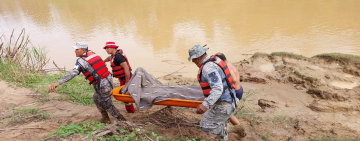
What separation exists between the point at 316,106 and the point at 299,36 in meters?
5.29

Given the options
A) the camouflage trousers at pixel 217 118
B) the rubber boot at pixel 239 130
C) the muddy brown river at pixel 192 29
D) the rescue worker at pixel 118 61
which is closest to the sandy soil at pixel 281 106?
the rubber boot at pixel 239 130

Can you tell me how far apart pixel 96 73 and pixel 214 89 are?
191 centimetres

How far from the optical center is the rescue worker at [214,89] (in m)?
2.70

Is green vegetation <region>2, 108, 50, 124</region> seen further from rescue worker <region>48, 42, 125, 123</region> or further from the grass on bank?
the grass on bank

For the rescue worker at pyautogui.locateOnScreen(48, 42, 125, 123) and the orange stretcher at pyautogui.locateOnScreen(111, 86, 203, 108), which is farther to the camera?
the rescue worker at pyautogui.locateOnScreen(48, 42, 125, 123)

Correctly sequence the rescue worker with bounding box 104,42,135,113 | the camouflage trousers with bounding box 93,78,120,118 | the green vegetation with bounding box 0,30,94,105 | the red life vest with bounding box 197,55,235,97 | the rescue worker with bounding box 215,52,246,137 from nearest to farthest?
the red life vest with bounding box 197,55,235,97 < the rescue worker with bounding box 215,52,246,137 < the camouflage trousers with bounding box 93,78,120,118 < the rescue worker with bounding box 104,42,135,113 < the green vegetation with bounding box 0,30,94,105

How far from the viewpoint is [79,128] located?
302 centimetres

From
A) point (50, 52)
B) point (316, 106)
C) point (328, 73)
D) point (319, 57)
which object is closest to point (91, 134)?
point (316, 106)

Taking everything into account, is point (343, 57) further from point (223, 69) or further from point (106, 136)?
point (106, 136)

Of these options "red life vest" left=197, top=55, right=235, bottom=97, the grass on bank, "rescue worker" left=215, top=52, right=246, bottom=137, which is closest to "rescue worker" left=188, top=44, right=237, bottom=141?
"red life vest" left=197, top=55, right=235, bottom=97

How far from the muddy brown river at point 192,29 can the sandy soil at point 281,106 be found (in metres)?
1.74

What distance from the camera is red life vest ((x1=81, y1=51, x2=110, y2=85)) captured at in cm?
360

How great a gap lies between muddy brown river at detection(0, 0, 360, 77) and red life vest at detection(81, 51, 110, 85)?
3294 mm

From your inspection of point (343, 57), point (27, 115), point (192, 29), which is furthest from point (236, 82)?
point (192, 29)
